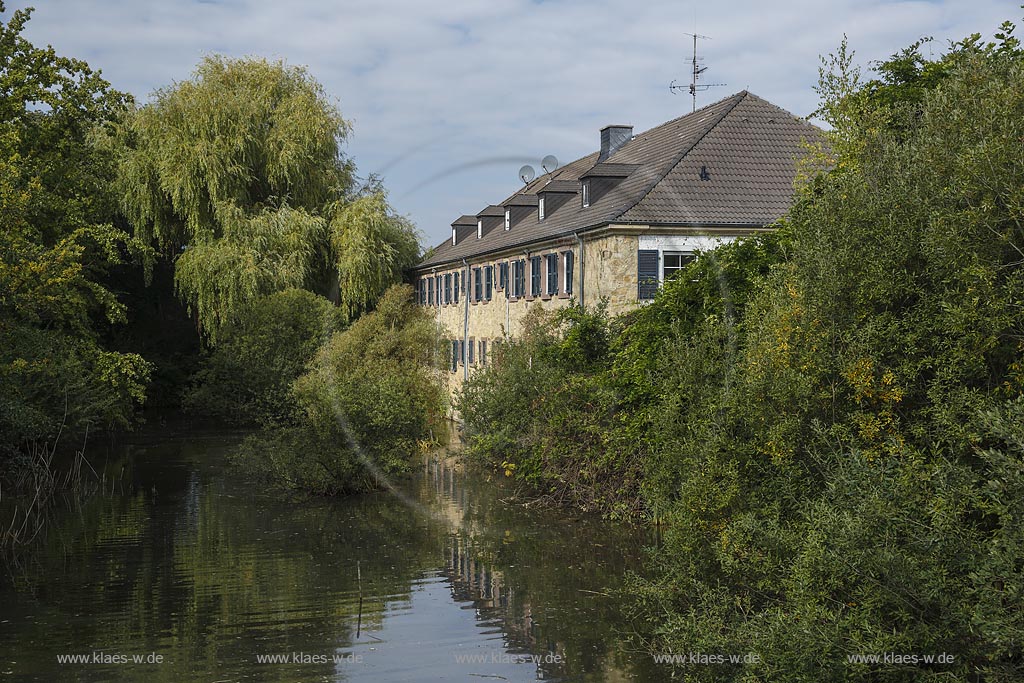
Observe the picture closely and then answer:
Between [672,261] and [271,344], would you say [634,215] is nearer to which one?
[672,261]

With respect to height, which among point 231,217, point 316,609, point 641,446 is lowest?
point 316,609

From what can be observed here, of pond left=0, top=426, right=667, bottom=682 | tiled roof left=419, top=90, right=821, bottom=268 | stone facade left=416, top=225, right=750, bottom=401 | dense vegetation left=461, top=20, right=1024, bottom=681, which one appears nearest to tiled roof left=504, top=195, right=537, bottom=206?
stone facade left=416, top=225, right=750, bottom=401

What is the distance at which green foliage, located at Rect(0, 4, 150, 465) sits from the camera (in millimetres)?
21828

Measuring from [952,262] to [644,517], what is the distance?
9833 mm

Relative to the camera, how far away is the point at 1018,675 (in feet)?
24.6

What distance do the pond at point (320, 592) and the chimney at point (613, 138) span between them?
17117 millimetres

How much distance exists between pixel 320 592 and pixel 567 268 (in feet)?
53.5

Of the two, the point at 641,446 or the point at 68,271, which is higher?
the point at 68,271

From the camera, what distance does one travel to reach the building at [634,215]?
2609 cm

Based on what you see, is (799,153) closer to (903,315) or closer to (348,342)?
(348,342)

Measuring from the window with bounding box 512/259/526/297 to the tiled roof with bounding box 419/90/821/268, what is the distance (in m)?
0.64

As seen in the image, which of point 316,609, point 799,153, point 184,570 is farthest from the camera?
point 799,153

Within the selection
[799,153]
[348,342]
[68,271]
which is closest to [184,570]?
[68,271]

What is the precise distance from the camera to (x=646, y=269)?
85.3 ft
